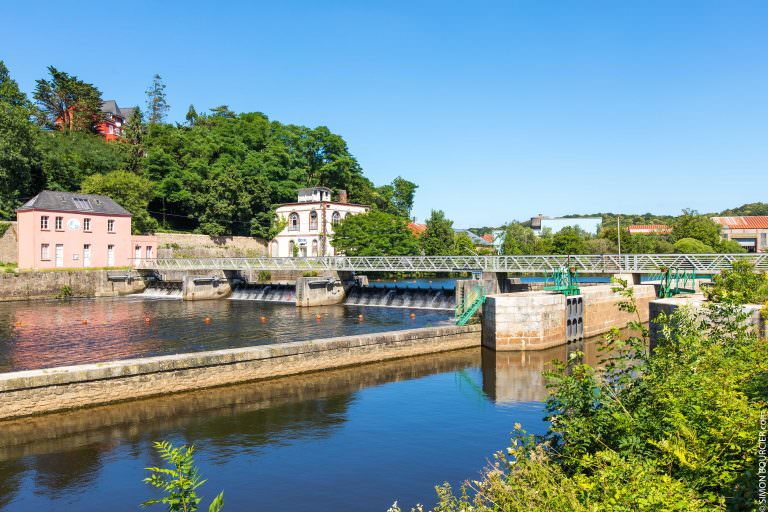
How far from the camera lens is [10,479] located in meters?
13.1

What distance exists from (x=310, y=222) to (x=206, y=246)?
1330cm

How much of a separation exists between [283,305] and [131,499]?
35947mm

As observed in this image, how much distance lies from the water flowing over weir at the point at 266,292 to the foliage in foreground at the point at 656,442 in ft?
137

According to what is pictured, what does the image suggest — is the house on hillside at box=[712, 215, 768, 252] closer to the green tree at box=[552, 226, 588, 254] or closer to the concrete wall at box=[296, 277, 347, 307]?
the green tree at box=[552, 226, 588, 254]

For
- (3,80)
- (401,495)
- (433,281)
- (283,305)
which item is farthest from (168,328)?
(3,80)

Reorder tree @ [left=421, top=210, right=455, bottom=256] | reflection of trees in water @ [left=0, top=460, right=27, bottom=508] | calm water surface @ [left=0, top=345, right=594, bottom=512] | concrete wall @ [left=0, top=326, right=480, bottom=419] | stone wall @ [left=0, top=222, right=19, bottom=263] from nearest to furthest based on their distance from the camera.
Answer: reflection of trees in water @ [left=0, top=460, right=27, bottom=508], calm water surface @ [left=0, top=345, right=594, bottom=512], concrete wall @ [left=0, top=326, right=480, bottom=419], stone wall @ [left=0, top=222, right=19, bottom=263], tree @ [left=421, top=210, right=455, bottom=256]

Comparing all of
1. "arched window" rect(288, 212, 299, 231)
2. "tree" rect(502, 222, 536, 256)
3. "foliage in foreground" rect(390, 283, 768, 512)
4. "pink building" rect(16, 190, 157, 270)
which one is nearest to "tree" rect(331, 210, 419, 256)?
"arched window" rect(288, 212, 299, 231)

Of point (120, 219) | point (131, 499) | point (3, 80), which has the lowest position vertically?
point (131, 499)

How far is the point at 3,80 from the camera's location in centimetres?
7031

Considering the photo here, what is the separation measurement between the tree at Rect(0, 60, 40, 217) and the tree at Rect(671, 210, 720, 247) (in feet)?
278

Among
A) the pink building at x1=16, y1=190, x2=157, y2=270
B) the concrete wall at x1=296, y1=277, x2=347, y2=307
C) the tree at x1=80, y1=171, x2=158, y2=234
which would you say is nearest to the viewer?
the concrete wall at x1=296, y1=277, x2=347, y2=307

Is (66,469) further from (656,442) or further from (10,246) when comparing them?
(10,246)

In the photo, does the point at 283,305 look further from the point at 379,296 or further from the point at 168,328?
the point at 168,328

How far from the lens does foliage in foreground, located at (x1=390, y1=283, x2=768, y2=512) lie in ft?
21.4
